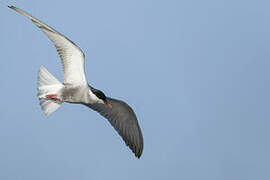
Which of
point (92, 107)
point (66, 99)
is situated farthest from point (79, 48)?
point (92, 107)

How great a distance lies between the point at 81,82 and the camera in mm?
4047

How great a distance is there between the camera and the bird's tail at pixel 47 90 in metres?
3.99

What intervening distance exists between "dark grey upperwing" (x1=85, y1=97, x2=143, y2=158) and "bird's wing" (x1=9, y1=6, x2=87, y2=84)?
53 centimetres

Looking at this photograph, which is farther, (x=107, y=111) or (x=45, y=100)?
(x=107, y=111)

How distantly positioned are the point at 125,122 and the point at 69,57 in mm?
1026

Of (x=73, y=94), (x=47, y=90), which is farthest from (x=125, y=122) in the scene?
(x=47, y=90)

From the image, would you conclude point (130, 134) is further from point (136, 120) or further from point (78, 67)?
point (78, 67)

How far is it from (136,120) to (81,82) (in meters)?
0.84

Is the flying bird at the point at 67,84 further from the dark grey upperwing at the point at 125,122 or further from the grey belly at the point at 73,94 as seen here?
the dark grey upperwing at the point at 125,122

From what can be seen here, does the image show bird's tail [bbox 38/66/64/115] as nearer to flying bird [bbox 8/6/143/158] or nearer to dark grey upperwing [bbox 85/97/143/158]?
flying bird [bbox 8/6/143/158]

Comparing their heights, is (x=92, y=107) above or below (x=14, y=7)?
below

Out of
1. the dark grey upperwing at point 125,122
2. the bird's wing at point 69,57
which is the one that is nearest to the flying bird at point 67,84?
the bird's wing at point 69,57

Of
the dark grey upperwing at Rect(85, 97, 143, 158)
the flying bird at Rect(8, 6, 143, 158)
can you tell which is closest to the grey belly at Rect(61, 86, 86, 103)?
the flying bird at Rect(8, 6, 143, 158)

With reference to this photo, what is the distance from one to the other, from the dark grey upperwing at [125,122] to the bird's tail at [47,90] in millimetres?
586
